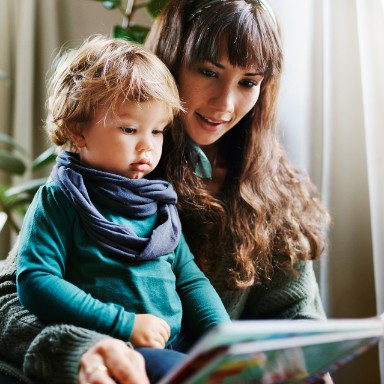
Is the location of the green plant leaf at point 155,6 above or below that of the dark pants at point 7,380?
above

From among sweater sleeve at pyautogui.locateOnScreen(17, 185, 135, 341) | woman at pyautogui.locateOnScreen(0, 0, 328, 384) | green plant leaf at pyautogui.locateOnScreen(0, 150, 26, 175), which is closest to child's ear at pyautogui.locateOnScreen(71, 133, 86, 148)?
sweater sleeve at pyautogui.locateOnScreen(17, 185, 135, 341)

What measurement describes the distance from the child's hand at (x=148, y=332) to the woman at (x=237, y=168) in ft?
0.81

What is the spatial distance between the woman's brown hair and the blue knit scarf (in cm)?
20

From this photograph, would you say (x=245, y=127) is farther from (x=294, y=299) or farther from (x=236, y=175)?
(x=294, y=299)

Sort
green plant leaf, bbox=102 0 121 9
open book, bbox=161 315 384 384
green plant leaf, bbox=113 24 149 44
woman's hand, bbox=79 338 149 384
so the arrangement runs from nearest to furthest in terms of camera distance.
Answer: open book, bbox=161 315 384 384, woman's hand, bbox=79 338 149 384, green plant leaf, bbox=113 24 149 44, green plant leaf, bbox=102 0 121 9

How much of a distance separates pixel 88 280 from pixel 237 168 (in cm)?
51

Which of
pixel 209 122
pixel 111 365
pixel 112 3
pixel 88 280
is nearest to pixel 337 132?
pixel 209 122

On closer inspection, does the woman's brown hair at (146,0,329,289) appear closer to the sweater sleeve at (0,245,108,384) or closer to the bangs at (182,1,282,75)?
the bangs at (182,1,282,75)

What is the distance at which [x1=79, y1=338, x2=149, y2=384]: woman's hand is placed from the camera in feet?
2.82

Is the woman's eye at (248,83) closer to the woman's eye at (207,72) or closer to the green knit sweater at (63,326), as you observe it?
the woman's eye at (207,72)

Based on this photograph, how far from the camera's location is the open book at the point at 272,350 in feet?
1.96

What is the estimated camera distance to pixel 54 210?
3.25ft

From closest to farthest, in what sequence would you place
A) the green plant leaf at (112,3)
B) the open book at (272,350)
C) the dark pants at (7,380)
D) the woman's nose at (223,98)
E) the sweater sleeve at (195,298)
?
the open book at (272,350), the dark pants at (7,380), the sweater sleeve at (195,298), the woman's nose at (223,98), the green plant leaf at (112,3)

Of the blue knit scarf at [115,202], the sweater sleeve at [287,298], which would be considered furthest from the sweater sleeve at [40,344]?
the sweater sleeve at [287,298]
